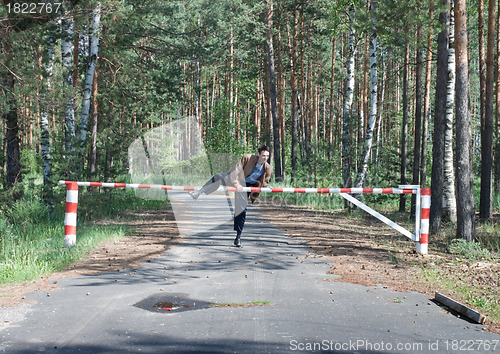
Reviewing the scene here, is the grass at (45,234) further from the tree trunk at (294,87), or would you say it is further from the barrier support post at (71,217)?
the tree trunk at (294,87)

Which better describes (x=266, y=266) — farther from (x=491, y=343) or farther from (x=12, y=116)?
(x=12, y=116)

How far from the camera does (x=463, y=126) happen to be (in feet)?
32.9

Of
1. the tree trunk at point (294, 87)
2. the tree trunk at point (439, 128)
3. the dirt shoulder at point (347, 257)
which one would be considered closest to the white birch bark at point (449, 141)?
the tree trunk at point (439, 128)

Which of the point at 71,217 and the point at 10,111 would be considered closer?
the point at 71,217

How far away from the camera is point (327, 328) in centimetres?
471

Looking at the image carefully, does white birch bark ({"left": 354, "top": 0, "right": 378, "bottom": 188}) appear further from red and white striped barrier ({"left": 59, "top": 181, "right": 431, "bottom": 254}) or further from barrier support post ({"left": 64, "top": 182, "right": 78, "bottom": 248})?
barrier support post ({"left": 64, "top": 182, "right": 78, "bottom": 248})

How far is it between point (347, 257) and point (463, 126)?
143 inches

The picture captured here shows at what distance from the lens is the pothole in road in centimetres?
540

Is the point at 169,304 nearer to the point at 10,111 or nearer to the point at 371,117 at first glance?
the point at 10,111

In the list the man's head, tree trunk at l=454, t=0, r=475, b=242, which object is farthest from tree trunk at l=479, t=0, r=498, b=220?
the man's head

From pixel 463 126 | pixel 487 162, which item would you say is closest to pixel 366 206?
pixel 463 126

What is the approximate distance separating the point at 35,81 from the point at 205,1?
1513 inches

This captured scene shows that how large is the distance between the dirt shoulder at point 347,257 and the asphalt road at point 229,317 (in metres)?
0.42

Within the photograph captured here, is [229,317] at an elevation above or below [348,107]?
below
